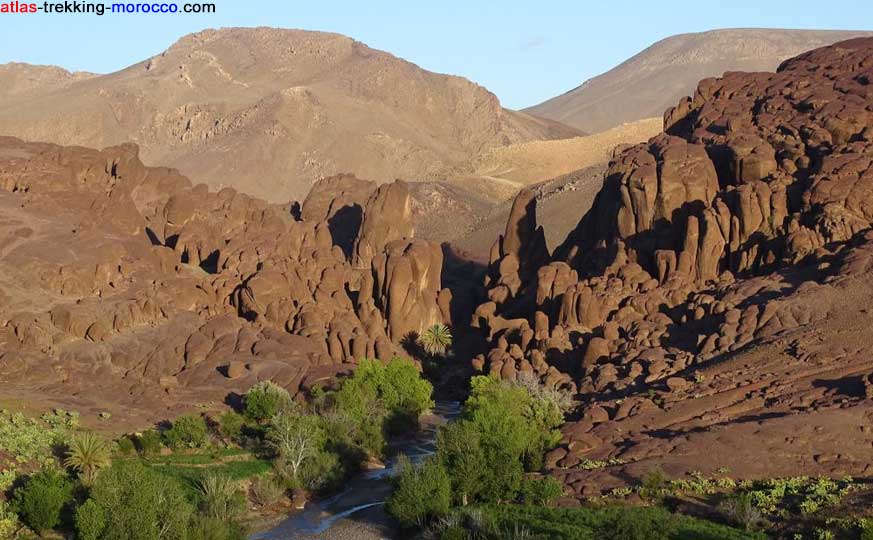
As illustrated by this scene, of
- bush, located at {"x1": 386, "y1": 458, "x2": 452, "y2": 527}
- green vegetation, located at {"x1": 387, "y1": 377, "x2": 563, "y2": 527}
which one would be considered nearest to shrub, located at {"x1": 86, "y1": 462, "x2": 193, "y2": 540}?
bush, located at {"x1": 386, "y1": 458, "x2": 452, "y2": 527}

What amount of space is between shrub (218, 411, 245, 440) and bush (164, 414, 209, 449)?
2244 mm

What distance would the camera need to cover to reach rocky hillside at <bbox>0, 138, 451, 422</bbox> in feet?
301

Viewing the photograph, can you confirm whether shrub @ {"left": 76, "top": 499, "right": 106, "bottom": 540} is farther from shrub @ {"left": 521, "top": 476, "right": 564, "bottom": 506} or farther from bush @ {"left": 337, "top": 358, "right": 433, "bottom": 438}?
bush @ {"left": 337, "top": 358, "right": 433, "bottom": 438}

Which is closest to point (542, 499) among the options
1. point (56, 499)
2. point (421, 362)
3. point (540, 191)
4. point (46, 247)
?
point (56, 499)

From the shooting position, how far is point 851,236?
276 feet

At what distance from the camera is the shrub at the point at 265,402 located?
83.8 metres

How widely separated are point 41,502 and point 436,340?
47.1 metres

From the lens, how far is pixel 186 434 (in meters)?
78.4

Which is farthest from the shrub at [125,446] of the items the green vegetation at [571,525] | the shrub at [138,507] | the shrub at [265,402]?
the green vegetation at [571,525]

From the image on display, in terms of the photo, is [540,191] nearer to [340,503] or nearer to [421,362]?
[421,362]

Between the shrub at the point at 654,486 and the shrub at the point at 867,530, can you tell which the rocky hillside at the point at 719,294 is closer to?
the shrub at the point at 654,486

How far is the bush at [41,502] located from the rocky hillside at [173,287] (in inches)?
905

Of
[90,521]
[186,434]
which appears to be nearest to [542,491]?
[90,521]

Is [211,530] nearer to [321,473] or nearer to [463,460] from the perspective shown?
[463,460]
